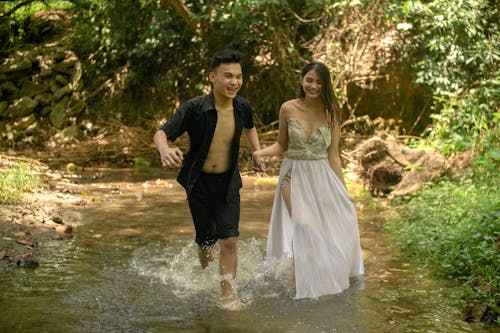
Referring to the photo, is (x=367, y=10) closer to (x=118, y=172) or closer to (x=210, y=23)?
(x=210, y=23)

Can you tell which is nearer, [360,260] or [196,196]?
[196,196]

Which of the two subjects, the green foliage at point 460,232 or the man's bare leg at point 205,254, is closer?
the green foliage at point 460,232

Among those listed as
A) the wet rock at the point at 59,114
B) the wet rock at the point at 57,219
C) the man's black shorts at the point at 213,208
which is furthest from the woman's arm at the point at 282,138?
the wet rock at the point at 59,114

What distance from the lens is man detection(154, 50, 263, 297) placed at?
4641 mm

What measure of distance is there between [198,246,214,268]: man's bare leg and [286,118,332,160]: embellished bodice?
1.01 meters

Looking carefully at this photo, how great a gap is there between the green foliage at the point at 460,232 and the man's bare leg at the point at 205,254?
192 cm

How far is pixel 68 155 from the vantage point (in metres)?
12.8

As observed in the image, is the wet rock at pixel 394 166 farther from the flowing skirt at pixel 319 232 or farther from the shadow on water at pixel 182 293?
the flowing skirt at pixel 319 232

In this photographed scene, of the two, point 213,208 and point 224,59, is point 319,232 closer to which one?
point 213,208

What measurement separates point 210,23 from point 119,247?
25.7 ft

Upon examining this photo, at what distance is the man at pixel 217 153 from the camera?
4641 millimetres

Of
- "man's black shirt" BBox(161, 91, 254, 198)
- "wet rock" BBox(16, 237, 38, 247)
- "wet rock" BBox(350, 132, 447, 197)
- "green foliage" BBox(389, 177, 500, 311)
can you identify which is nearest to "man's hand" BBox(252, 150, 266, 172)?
"man's black shirt" BBox(161, 91, 254, 198)

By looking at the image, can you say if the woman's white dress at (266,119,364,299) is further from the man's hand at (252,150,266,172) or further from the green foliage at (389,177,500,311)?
the green foliage at (389,177,500,311)

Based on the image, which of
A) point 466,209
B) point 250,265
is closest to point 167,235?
point 250,265
